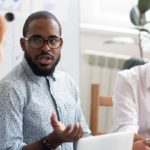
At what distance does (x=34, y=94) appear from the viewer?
1.16m

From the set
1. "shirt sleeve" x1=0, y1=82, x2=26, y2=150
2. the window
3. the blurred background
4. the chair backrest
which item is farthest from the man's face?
the window

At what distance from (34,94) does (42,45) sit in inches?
6.1

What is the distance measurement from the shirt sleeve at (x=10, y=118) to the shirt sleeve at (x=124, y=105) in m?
0.50

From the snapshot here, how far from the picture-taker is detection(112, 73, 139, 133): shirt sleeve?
1.47 meters

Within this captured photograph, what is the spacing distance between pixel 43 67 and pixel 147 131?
589mm

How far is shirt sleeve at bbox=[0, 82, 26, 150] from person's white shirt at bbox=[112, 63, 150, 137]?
1.67ft

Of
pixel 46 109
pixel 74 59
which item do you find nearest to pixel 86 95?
pixel 74 59

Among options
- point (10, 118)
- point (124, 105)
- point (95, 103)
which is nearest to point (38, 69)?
point (10, 118)

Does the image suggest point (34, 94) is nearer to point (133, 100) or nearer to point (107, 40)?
point (133, 100)

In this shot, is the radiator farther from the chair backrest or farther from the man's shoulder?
the man's shoulder

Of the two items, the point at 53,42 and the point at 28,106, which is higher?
the point at 53,42

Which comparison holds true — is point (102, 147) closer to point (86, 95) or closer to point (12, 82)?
point (12, 82)

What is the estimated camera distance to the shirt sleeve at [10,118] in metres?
1.08

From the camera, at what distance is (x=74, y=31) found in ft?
6.28
